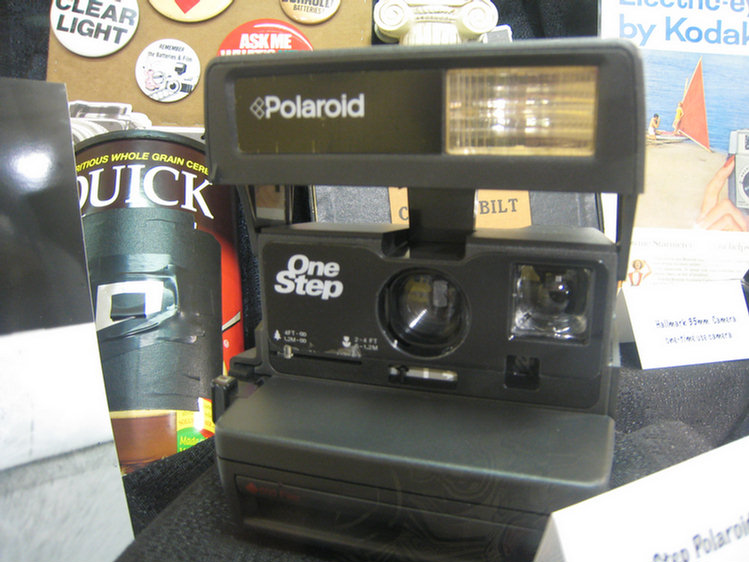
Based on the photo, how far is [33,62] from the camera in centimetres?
129

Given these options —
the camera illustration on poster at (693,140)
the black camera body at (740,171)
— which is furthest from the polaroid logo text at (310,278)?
the black camera body at (740,171)

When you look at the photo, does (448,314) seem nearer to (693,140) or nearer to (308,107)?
(308,107)

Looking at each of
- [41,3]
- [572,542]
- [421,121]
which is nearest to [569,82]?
[421,121]

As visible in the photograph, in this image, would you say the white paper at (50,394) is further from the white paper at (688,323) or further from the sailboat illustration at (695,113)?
the sailboat illustration at (695,113)

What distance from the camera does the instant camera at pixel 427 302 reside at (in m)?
0.53

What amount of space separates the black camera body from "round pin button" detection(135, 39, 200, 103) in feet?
3.77

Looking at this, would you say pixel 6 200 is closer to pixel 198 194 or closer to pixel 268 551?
pixel 198 194

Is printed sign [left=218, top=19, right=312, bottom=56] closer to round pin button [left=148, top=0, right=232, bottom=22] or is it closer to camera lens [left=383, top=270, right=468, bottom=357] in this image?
round pin button [left=148, top=0, right=232, bottom=22]

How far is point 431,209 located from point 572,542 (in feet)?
1.31

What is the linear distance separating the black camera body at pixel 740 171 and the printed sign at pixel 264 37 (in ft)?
3.05

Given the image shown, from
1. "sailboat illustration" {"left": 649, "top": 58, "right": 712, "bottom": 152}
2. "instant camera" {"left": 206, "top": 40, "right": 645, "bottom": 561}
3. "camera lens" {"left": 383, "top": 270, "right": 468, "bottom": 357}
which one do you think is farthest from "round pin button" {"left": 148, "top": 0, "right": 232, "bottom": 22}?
"sailboat illustration" {"left": 649, "top": 58, "right": 712, "bottom": 152}

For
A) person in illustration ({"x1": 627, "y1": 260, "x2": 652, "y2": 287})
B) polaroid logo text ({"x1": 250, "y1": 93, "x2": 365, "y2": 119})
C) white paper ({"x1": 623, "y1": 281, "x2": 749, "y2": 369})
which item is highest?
polaroid logo text ({"x1": 250, "y1": 93, "x2": 365, "y2": 119})

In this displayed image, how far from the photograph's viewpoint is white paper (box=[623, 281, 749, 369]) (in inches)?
43.2

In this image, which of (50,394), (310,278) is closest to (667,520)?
(310,278)
